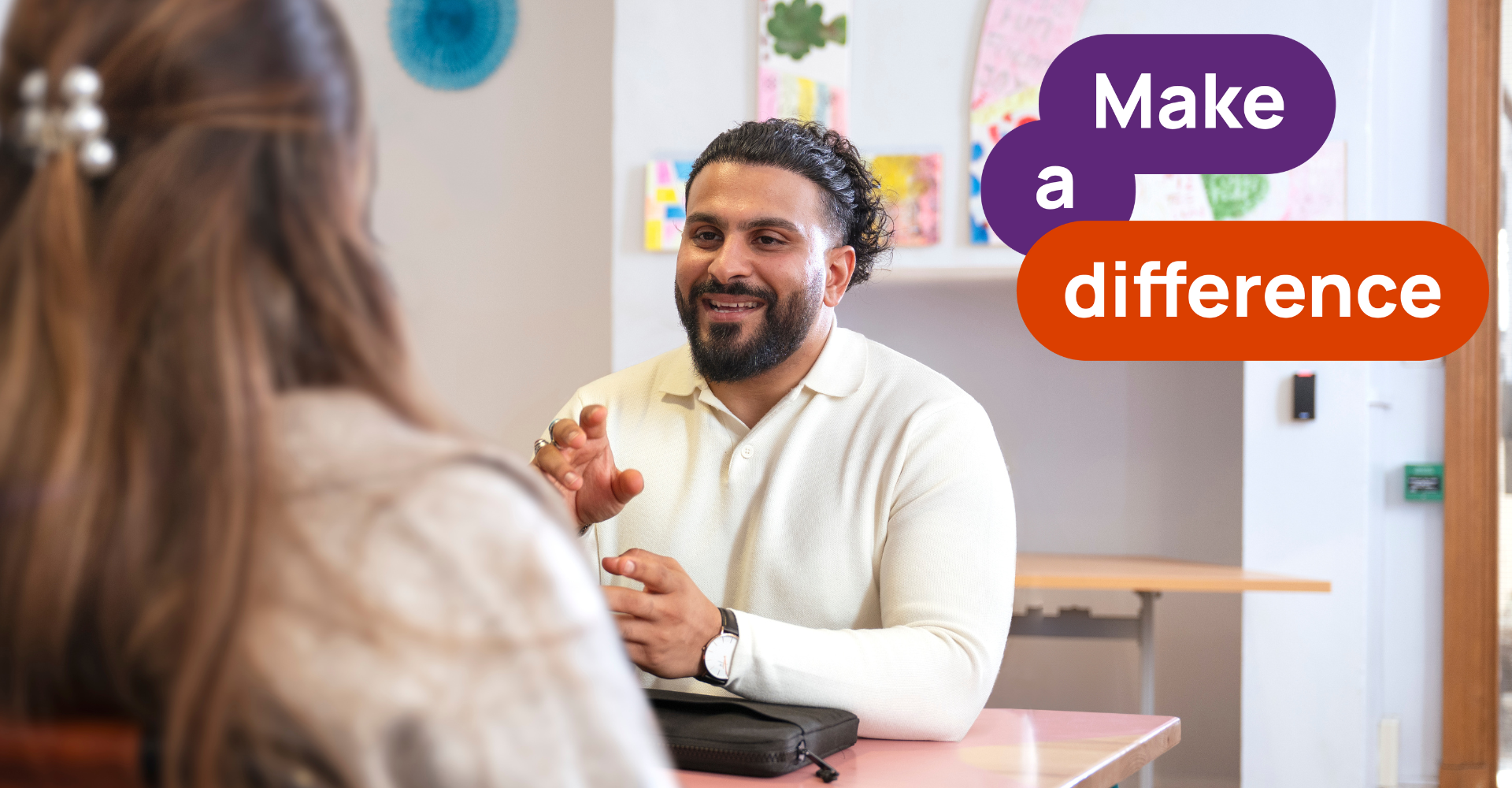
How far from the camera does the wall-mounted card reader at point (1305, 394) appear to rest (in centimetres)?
311

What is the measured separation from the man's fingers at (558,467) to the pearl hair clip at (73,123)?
3.15ft

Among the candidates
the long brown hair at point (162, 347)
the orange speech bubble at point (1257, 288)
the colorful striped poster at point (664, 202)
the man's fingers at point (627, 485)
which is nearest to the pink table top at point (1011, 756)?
the man's fingers at point (627, 485)

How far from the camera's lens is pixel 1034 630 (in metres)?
2.94

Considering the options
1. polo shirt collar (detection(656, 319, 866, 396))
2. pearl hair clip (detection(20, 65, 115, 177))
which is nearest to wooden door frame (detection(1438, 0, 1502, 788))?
polo shirt collar (detection(656, 319, 866, 396))

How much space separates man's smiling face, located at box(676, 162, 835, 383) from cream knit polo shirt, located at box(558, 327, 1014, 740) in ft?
0.22

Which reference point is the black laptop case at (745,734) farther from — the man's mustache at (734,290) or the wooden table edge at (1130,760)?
the man's mustache at (734,290)

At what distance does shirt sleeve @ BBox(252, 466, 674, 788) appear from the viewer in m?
0.47

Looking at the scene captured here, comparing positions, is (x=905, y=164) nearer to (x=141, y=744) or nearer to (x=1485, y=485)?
(x=1485, y=485)

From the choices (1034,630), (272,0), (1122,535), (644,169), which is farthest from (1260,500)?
(272,0)

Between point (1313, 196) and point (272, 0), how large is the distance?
120 inches

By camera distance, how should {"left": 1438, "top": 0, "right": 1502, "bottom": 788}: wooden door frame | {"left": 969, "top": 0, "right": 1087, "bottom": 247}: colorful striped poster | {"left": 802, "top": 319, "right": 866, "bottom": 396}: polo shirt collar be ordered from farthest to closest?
1. {"left": 1438, "top": 0, "right": 1502, "bottom": 788}: wooden door frame
2. {"left": 969, "top": 0, "right": 1087, "bottom": 247}: colorful striped poster
3. {"left": 802, "top": 319, "right": 866, "bottom": 396}: polo shirt collar

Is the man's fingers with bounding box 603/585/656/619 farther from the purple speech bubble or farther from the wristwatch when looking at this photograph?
the purple speech bubble

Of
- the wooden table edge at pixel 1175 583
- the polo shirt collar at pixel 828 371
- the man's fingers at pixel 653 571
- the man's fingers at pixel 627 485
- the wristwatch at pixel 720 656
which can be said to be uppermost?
the polo shirt collar at pixel 828 371

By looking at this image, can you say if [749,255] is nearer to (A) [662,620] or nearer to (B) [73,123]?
(A) [662,620]
